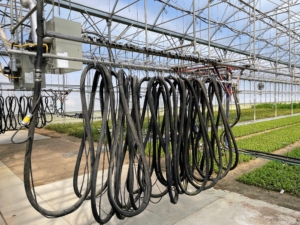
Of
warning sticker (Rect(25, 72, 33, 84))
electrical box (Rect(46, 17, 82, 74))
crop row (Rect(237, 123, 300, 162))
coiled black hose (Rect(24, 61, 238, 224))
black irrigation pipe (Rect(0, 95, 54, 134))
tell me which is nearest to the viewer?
coiled black hose (Rect(24, 61, 238, 224))

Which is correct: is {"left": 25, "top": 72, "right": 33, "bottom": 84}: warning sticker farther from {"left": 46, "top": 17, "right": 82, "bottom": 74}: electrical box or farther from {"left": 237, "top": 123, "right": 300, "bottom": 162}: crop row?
{"left": 237, "top": 123, "right": 300, "bottom": 162}: crop row

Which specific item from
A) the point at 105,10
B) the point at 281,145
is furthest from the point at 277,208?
the point at 105,10

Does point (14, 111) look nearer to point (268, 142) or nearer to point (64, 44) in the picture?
point (64, 44)

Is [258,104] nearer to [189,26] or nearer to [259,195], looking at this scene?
[189,26]

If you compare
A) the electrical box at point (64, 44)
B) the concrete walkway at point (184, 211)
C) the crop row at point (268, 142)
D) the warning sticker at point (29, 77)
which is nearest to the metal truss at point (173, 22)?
the crop row at point (268, 142)

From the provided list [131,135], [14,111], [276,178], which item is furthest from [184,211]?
[14,111]

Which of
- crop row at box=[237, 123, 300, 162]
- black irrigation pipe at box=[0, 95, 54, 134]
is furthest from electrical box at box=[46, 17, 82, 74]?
crop row at box=[237, 123, 300, 162]

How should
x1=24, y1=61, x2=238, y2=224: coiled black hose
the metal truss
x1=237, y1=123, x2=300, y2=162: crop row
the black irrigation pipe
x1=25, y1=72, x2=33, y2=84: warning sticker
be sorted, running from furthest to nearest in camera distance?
the metal truss < the black irrigation pipe < x1=237, y1=123, x2=300, y2=162: crop row < x1=25, y1=72, x2=33, y2=84: warning sticker < x1=24, y1=61, x2=238, y2=224: coiled black hose

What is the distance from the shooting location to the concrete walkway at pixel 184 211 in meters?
2.34

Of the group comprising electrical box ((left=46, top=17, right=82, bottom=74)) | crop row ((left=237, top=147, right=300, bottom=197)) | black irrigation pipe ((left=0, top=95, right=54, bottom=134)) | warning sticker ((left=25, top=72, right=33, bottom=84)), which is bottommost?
crop row ((left=237, top=147, right=300, bottom=197))

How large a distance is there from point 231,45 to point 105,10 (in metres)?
9.74

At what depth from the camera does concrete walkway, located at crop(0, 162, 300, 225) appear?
234cm

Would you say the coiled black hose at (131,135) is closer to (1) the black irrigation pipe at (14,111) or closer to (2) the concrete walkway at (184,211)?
(2) the concrete walkway at (184,211)

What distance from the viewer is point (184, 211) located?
8.30 feet
